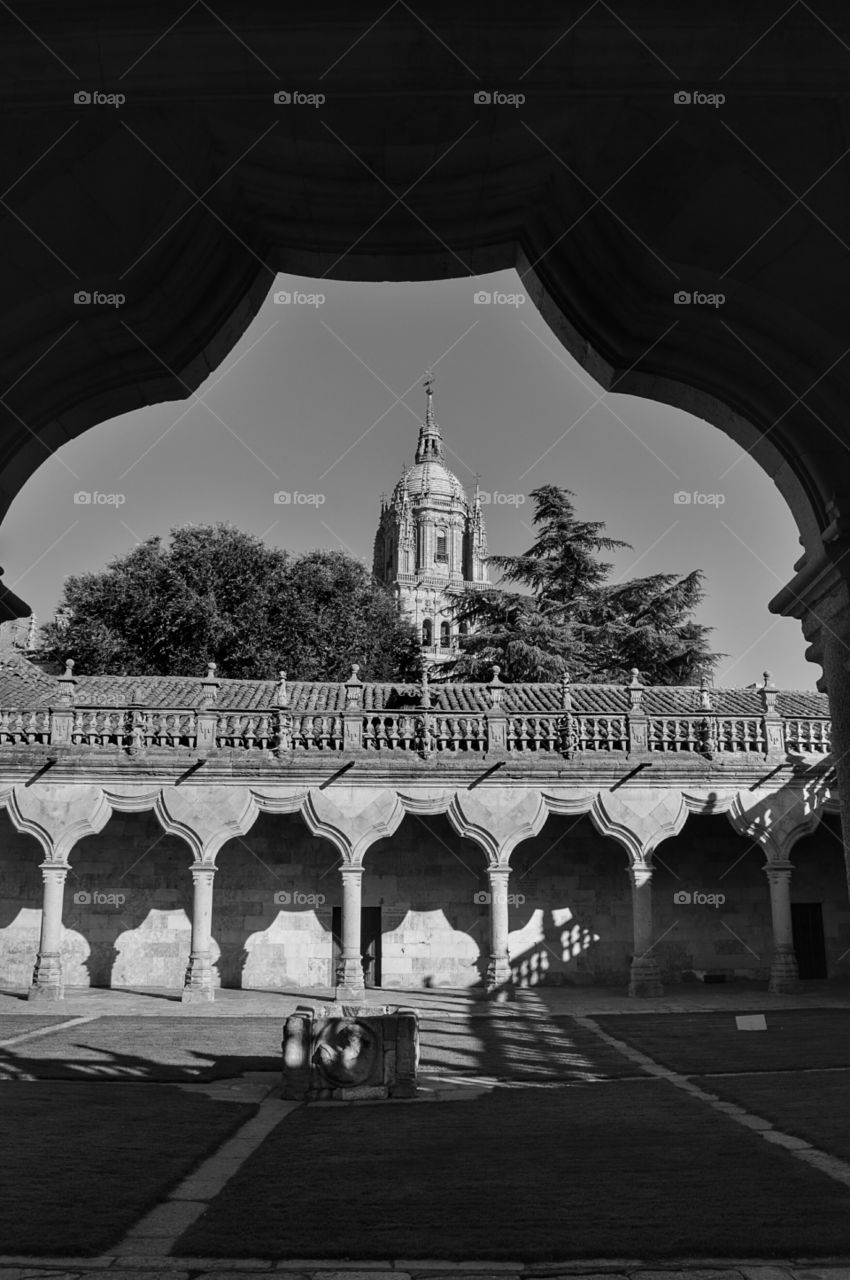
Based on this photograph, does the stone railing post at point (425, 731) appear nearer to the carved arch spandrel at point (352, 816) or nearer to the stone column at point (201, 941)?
the carved arch spandrel at point (352, 816)

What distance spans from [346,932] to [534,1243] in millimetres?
16113

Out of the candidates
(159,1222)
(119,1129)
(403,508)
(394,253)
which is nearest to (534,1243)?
(159,1222)

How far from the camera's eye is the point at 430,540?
80.2 metres

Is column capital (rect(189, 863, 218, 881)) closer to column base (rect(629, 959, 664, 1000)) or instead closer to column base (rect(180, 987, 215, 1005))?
column base (rect(180, 987, 215, 1005))

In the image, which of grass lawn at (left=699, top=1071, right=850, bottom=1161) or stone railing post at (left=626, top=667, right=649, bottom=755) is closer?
grass lawn at (left=699, top=1071, right=850, bottom=1161)

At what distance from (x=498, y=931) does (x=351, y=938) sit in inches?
118

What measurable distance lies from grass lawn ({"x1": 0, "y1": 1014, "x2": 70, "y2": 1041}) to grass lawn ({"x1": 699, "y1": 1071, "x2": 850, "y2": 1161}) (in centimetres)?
996

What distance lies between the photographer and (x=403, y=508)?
80.9m

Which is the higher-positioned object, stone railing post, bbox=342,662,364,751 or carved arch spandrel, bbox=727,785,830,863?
stone railing post, bbox=342,662,364,751

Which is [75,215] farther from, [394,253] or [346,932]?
[346,932]

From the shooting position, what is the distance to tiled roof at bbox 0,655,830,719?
23808mm

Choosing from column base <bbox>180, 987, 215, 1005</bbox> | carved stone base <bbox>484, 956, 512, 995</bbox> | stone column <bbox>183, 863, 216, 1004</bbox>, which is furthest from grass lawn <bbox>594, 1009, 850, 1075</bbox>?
stone column <bbox>183, 863, 216, 1004</bbox>

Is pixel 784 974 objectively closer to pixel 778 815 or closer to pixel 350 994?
pixel 778 815

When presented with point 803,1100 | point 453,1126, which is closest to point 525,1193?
point 453,1126
